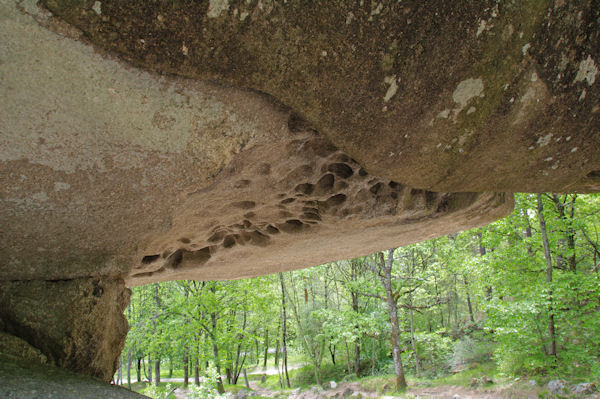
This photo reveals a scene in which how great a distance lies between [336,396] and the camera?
14977 millimetres

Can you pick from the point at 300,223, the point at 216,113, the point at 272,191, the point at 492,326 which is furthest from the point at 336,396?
the point at 216,113

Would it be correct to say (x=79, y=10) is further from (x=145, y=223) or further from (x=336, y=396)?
(x=336, y=396)

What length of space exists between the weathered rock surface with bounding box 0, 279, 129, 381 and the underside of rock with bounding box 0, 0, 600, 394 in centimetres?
1

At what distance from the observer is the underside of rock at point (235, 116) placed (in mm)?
1741

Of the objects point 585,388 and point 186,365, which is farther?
point 186,365

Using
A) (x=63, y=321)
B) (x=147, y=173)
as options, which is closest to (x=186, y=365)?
(x=63, y=321)

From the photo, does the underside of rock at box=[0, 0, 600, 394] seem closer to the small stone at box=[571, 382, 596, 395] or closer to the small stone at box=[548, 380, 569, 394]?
the small stone at box=[571, 382, 596, 395]

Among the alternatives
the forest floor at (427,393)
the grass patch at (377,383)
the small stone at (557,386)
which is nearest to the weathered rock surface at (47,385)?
the small stone at (557,386)

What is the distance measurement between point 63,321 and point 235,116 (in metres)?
1.99

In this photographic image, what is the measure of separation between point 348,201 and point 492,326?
298 inches

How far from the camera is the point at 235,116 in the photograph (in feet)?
7.30

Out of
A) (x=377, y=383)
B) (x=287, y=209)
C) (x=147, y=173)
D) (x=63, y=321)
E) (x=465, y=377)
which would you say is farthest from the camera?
(x=377, y=383)

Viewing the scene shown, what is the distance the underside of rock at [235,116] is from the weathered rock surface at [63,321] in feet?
0.04

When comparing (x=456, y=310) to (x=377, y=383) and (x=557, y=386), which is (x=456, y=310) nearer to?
(x=377, y=383)
